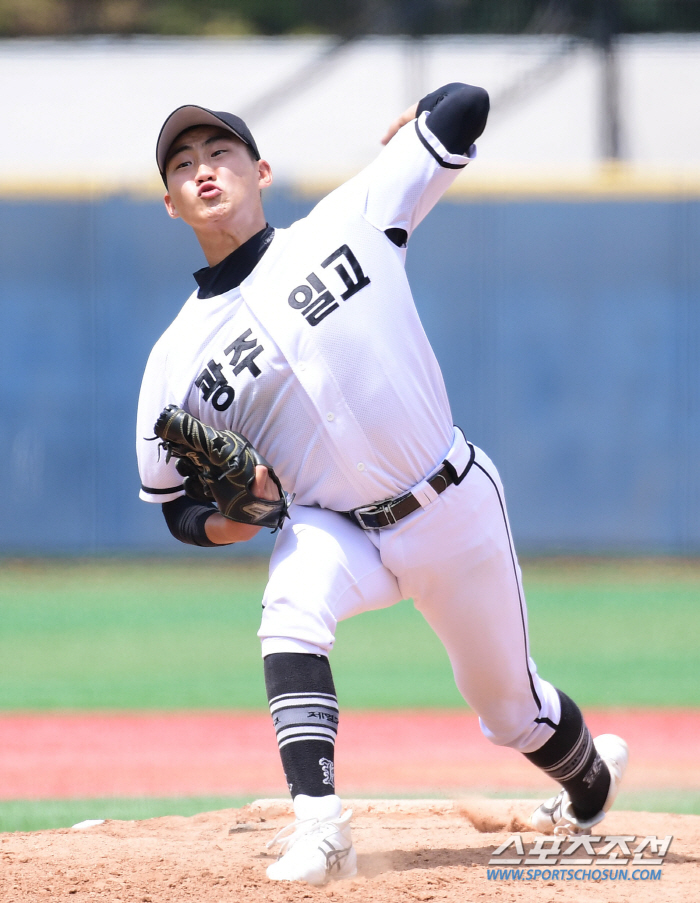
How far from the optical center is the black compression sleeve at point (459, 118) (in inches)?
120

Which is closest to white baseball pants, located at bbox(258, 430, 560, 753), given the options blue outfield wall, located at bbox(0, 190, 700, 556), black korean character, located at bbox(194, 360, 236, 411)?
black korean character, located at bbox(194, 360, 236, 411)

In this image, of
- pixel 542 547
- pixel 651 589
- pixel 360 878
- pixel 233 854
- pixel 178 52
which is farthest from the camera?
pixel 178 52

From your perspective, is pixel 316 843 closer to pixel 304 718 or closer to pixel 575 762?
pixel 304 718

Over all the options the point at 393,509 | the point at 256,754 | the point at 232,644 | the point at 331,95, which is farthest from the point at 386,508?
the point at 331,95

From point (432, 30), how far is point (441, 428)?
12.1m

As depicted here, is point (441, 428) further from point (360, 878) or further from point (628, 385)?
point (628, 385)

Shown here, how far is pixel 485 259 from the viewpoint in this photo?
11719 millimetres

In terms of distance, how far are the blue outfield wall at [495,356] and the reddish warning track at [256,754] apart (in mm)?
5347

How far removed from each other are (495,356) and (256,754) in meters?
6.84

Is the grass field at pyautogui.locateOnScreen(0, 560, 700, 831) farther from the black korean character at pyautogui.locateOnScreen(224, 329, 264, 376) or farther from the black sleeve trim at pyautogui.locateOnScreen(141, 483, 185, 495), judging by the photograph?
the black korean character at pyautogui.locateOnScreen(224, 329, 264, 376)

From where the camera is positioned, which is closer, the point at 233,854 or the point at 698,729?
the point at 233,854

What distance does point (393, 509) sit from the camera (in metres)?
2.94

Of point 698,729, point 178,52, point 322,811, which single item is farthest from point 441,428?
point 178,52

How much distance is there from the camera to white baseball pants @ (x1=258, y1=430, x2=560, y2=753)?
2812mm
